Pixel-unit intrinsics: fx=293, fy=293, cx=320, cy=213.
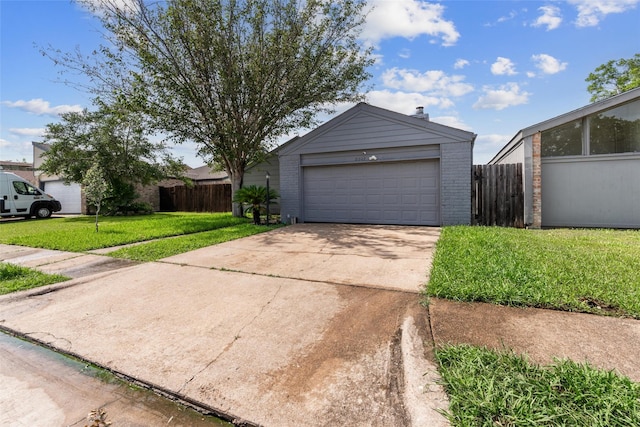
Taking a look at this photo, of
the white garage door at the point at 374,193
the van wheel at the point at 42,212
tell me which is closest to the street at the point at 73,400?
the white garage door at the point at 374,193

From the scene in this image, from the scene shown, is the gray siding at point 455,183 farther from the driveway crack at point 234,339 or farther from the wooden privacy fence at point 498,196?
the driveway crack at point 234,339

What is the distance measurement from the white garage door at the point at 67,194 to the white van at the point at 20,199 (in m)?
2.83

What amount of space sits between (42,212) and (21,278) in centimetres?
1457

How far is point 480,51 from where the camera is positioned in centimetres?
872

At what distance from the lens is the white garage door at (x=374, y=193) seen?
30.4 feet

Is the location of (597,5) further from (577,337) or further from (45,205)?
(45,205)

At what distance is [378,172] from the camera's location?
32.2 ft

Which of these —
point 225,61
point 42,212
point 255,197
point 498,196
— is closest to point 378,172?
point 498,196

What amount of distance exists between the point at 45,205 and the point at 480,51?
20630 millimetres

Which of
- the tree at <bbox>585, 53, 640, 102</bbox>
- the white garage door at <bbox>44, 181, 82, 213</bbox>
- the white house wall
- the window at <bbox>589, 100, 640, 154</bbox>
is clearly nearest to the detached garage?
the white house wall

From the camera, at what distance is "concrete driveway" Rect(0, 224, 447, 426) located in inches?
70.9

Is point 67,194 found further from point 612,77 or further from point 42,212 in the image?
point 612,77

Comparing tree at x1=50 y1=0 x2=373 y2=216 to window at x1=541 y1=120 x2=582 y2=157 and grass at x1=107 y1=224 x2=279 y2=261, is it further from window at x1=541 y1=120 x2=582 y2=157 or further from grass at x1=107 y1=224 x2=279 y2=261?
window at x1=541 y1=120 x2=582 y2=157

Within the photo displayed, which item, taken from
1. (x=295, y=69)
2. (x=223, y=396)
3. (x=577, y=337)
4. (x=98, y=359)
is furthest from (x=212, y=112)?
(x=577, y=337)
